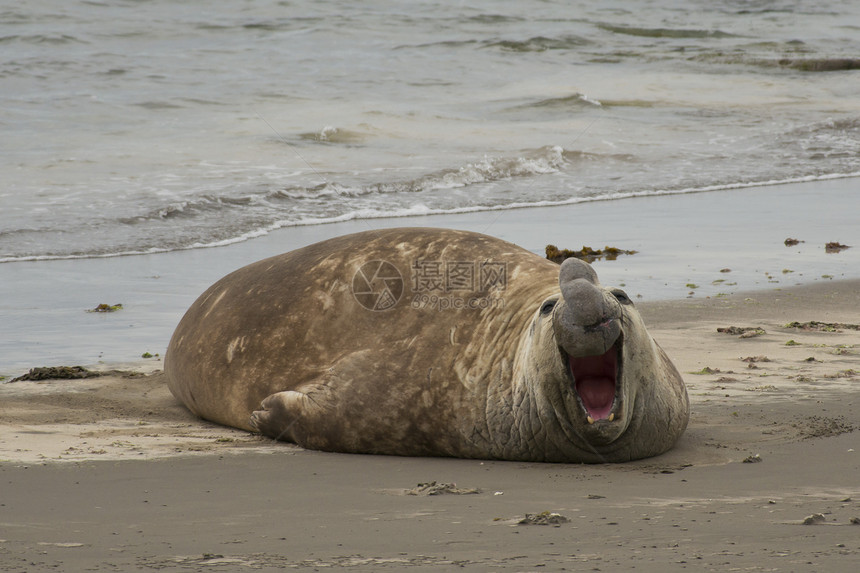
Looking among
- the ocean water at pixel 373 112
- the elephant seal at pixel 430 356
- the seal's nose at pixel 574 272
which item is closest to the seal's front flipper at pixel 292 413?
the elephant seal at pixel 430 356

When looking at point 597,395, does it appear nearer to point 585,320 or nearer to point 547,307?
point 547,307

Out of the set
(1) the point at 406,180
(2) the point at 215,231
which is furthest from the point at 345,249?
(1) the point at 406,180

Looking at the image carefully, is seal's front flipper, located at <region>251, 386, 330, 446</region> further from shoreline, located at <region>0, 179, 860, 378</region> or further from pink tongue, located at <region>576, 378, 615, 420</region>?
shoreline, located at <region>0, 179, 860, 378</region>

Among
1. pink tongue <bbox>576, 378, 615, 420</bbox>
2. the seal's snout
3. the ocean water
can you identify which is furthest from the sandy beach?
the ocean water

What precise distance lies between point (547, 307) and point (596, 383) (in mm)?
300

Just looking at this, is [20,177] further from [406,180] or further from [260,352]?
[260,352]

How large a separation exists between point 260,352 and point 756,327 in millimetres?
3020

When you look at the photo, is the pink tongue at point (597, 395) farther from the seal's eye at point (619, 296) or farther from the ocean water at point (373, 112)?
the ocean water at point (373, 112)

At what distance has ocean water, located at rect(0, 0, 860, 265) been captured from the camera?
11.4 metres

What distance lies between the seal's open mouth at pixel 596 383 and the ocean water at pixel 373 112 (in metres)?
6.35

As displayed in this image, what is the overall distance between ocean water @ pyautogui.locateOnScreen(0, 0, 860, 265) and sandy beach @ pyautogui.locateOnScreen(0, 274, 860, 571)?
5.29 m

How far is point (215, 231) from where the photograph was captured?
10.1m

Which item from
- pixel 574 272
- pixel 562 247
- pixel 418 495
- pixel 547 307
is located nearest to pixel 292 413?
pixel 418 495

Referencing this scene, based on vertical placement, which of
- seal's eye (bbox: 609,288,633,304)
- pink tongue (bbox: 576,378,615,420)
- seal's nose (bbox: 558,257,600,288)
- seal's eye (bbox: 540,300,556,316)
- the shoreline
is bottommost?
the shoreline
